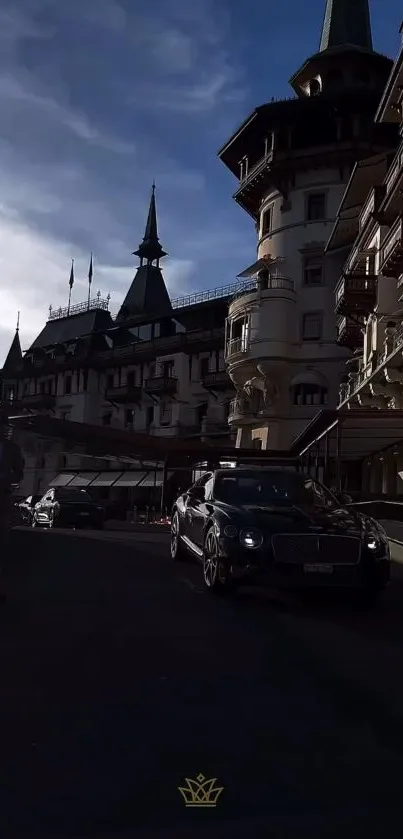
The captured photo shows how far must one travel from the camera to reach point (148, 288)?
78.5 metres

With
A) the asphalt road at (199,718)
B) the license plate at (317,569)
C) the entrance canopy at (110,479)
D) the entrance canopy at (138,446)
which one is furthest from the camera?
the entrance canopy at (110,479)

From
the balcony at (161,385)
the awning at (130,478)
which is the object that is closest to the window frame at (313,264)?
the balcony at (161,385)

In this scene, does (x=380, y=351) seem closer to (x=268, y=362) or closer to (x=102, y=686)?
(x=268, y=362)

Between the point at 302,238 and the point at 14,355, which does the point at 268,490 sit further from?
the point at 14,355

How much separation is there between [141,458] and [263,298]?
1378 cm

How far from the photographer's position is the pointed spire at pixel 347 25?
48.5m

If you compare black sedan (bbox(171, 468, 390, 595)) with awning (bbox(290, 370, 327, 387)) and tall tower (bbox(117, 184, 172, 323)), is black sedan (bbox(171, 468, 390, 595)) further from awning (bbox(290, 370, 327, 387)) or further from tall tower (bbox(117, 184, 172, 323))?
tall tower (bbox(117, 184, 172, 323))

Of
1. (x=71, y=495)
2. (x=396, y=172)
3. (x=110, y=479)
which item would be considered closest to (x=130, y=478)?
(x=110, y=479)

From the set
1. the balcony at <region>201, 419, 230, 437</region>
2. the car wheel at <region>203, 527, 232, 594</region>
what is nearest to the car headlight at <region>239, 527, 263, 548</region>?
the car wheel at <region>203, 527, 232, 594</region>

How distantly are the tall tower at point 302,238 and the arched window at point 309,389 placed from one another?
0.06 metres

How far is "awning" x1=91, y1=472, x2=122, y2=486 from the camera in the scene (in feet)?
190

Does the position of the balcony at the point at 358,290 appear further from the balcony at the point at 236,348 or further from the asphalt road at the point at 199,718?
the asphalt road at the point at 199,718

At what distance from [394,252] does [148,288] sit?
183 ft

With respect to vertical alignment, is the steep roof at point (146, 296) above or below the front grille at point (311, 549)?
above
